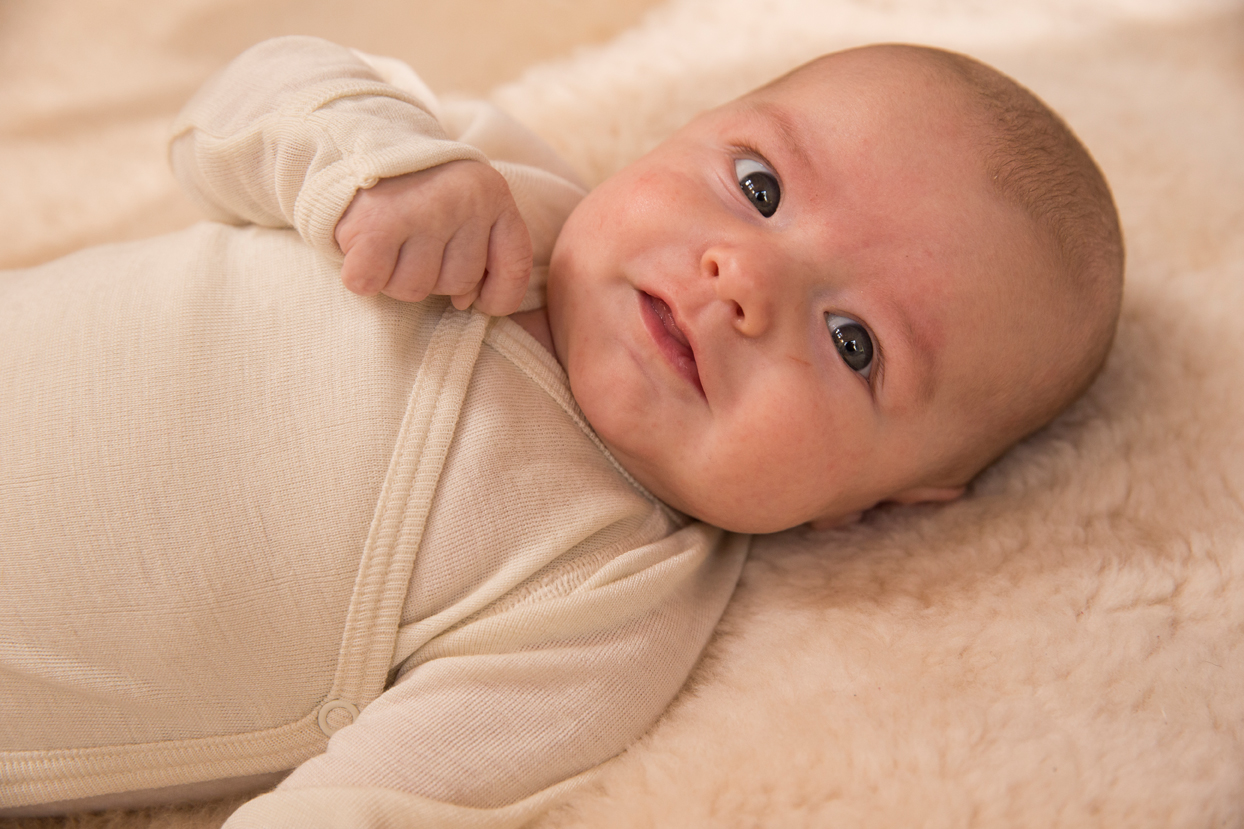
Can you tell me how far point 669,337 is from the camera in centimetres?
124

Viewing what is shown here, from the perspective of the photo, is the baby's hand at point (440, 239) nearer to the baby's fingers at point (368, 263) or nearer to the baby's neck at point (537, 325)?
the baby's fingers at point (368, 263)

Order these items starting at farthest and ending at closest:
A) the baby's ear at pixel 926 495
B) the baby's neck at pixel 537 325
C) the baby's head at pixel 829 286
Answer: the baby's ear at pixel 926 495
the baby's neck at pixel 537 325
the baby's head at pixel 829 286

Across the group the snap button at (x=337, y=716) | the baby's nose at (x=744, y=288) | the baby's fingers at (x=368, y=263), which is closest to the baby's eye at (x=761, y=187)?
the baby's nose at (x=744, y=288)

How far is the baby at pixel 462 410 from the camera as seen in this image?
112 centimetres

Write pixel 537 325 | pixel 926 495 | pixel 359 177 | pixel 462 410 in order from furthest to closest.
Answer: pixel 926 495 → pixel 537 325 → pixel 462 410 → pixel 359 177

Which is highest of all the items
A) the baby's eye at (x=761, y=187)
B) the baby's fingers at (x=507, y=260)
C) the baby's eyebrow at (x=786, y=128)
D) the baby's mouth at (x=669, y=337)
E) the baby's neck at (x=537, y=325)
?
the baby's eyebrow at (x=786, y=128)

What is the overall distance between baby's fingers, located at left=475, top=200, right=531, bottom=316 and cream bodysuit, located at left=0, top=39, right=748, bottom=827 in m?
0.05

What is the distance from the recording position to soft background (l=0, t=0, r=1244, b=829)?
1.11 meters

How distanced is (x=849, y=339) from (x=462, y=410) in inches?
20.8

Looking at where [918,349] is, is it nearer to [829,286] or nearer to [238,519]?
[829,286]

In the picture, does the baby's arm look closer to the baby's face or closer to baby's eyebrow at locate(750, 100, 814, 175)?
the baby's face

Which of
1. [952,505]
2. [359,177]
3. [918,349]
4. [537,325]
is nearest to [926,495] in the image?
[952,505]

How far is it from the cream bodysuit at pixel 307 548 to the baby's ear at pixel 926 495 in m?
0.44

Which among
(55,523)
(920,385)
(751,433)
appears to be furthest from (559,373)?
(55,523)
